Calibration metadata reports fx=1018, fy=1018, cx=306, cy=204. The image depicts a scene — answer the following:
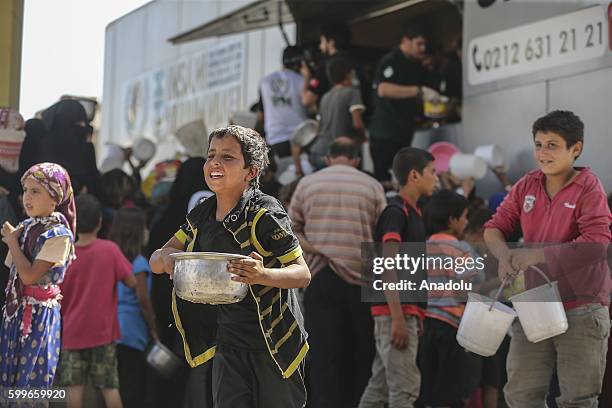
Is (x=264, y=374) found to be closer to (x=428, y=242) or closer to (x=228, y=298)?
(x=228, y=298)

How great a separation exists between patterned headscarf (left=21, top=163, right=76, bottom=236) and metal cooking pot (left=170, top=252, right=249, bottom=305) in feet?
6.12

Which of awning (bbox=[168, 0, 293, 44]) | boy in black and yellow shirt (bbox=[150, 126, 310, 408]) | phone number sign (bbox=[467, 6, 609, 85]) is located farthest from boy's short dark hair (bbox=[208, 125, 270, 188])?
awning (bbox=[168, 0, 293, 44])

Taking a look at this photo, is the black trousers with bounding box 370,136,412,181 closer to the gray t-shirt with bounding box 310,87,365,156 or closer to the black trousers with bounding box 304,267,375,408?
the gray t-shirt with bounding box 310,87,365,156

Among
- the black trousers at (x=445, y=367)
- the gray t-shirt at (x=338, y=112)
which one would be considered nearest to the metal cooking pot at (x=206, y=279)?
the black trousers at (x=445, y=367)

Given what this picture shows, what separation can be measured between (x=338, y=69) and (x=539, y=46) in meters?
1.69

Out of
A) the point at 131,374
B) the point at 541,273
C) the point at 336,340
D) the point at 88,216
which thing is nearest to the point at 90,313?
the point at 88,216

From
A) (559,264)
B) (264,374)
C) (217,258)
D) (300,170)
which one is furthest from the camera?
(300,170)

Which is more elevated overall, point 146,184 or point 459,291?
point 146,184

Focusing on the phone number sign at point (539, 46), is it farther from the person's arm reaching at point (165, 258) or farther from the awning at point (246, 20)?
the person's arm reaching at point (165, 258)

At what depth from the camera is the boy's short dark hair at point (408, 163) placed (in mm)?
6211

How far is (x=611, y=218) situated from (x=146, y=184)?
23.5ft

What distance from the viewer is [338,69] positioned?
8.50m

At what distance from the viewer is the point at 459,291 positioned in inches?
241

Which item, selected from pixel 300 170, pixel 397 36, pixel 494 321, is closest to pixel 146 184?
pixel 300 170
